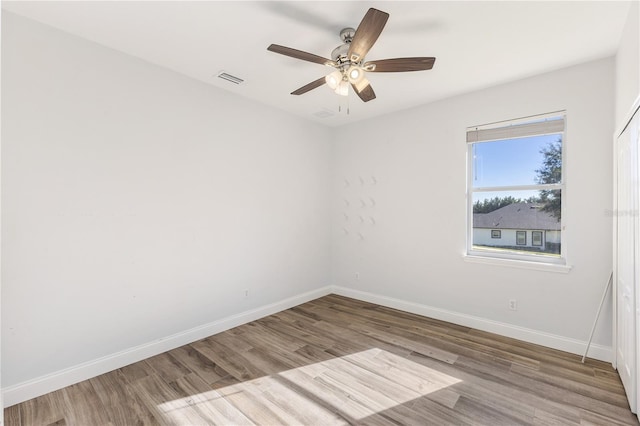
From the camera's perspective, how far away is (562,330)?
2.88m

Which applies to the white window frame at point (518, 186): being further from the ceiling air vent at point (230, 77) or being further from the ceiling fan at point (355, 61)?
the ceiling air vent at point (230, 77)

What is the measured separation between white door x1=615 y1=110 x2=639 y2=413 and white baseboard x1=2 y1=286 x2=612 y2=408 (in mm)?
484

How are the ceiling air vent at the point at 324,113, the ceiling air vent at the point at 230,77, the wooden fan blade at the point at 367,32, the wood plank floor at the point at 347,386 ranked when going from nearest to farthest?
the wooden fan blade at the point at 367,32 → the wood plank floor at the point at 347,386 → the ceiling air vent at the point at 230,77 → the ceiling air vent at the point at 324,113

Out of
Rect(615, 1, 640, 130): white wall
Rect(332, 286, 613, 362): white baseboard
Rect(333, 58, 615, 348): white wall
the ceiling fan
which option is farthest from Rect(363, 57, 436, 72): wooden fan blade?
Rect(332, 286, 613, 362): white baseboard

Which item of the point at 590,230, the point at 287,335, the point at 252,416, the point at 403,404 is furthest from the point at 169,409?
the point at 590,230

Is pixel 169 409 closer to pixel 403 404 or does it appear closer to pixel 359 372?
pixel 359 372

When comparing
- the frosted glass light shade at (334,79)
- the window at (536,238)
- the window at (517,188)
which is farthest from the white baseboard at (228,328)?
the frosted glass light shade at (334,79)

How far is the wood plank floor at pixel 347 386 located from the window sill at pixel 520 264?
2.60 feet

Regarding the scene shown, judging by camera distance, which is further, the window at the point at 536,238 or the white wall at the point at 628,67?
the window at the point at 536,238

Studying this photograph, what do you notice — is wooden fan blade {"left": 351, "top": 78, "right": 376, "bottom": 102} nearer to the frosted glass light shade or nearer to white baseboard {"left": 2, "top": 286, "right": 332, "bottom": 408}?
the frosted glass light shade

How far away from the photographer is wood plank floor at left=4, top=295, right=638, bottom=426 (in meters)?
1.99

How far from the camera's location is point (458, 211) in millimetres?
3549

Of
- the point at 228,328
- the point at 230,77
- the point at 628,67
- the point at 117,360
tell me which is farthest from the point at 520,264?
the point at 117,360

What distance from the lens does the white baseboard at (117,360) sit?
6.97 feet
